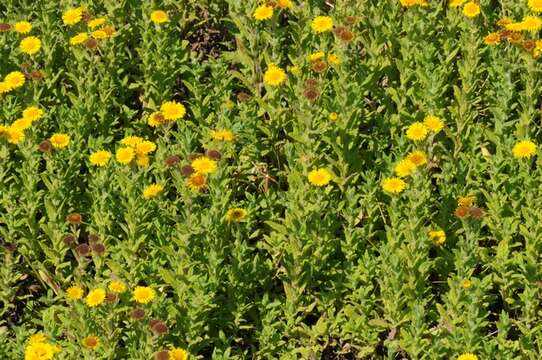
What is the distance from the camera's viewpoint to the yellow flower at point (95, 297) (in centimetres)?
589

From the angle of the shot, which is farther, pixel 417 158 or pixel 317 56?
pixel 317 56

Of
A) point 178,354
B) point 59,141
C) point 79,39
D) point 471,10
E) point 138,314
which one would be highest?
point 471,10

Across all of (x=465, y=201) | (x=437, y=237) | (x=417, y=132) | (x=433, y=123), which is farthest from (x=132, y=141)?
(x=465, y=201)

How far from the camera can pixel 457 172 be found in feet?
21.8

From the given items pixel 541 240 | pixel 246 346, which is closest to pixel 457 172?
pixel 541 240

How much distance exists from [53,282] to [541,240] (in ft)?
9.93

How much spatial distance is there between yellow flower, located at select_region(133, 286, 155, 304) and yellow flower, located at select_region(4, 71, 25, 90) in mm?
2090

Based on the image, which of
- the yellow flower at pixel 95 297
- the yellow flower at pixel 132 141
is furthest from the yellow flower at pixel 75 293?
the yellow flower at pixel 132 141

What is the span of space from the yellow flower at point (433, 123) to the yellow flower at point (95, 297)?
2.30m

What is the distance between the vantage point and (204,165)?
6305 mm

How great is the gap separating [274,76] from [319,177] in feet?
3.35

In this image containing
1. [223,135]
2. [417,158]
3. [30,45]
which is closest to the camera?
[417,158]

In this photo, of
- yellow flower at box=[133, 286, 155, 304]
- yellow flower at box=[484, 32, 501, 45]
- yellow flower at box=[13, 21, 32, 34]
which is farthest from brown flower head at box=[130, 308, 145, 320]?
yellow flower at box=[484, 32, 501, 45]

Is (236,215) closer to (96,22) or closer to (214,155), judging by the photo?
(214,155)
